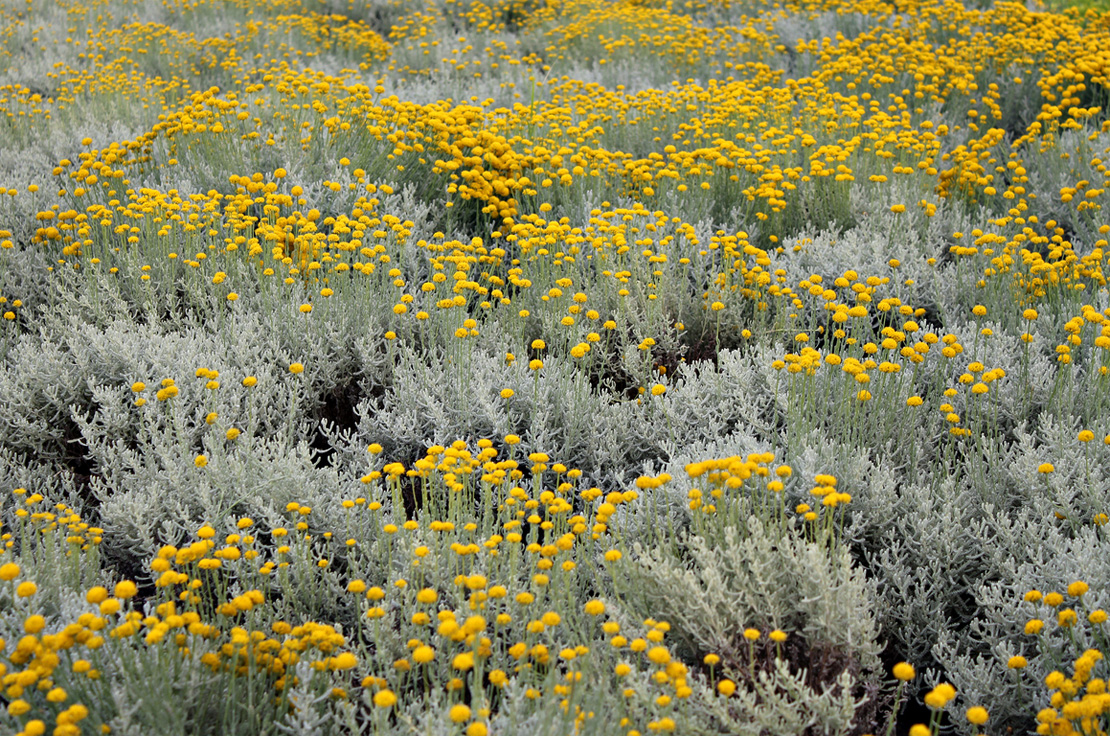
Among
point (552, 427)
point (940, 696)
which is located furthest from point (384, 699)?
point (552, 427)

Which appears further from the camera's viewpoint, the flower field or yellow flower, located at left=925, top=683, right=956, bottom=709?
the flower field

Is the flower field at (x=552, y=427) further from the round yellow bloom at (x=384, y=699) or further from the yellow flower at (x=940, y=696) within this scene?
the yellow flower at (x=940, y=696)

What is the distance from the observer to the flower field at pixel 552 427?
2.00m

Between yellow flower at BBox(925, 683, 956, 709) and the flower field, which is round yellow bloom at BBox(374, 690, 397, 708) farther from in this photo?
yellow flower at BBox(925, 683, 956, 709)

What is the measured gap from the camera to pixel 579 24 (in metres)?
8.90

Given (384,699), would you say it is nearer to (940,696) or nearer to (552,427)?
(940,696)

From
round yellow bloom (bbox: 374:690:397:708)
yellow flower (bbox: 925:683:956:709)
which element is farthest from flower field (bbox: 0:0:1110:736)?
yellow flower (bbox: 925:683:956:709)

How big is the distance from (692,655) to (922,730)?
2.55 feet

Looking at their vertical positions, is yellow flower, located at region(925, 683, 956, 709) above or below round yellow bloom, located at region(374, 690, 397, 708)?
below

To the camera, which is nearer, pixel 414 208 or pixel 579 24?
pixel 414 208

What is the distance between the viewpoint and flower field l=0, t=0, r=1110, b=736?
1996mm

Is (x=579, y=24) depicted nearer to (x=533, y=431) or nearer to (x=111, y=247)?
(x=111, y=247)

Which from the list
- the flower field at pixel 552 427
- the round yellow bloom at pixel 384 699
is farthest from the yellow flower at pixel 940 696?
the round yellow bloom at pixel 384 699

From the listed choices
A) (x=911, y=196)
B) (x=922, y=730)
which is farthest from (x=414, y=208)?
(x=922, y=730)
